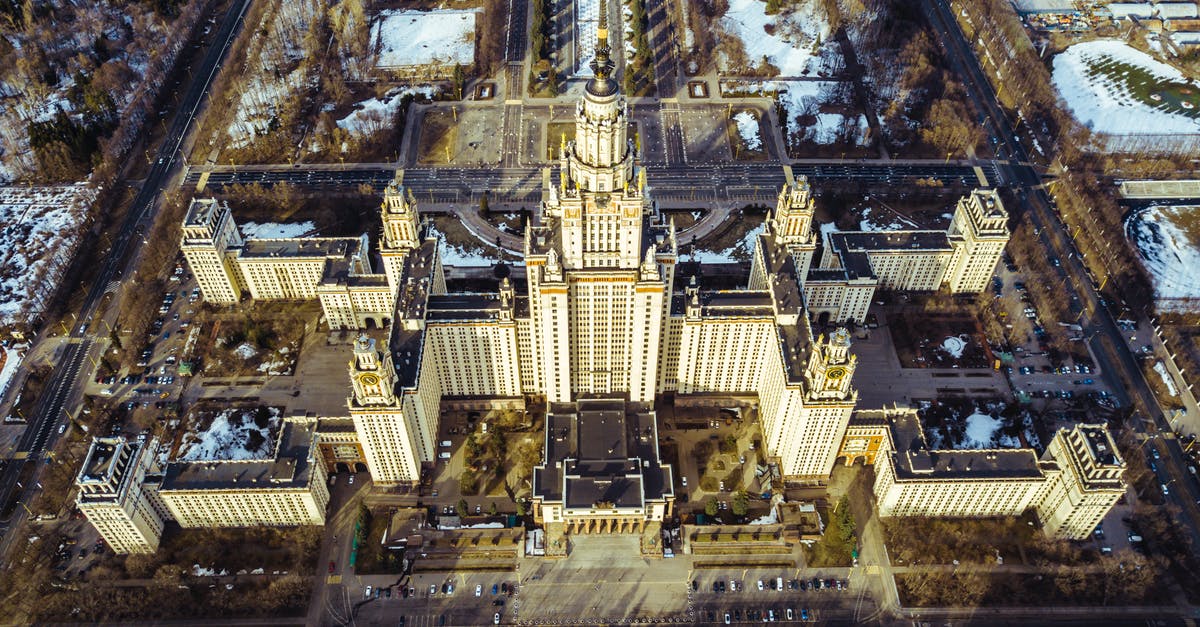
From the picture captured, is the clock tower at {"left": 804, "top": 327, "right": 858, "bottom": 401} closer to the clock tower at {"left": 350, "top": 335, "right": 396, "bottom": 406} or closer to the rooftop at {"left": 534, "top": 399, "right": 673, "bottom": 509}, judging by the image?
the rooftop at {"left": 534, "top": 399, "right": 673, "bottom": 509}

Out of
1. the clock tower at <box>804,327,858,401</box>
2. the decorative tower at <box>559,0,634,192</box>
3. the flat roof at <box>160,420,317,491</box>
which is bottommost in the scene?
the flat roof at <box>160,420,317,491</box>

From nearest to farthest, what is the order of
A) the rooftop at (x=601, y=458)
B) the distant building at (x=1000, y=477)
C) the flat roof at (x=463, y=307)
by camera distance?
the distant building at (x=1000, y=477), the rooftop at (x=601, y=458), the flat roof at (x=463, y=307)

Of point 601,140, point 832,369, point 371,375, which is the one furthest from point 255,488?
point 832,369

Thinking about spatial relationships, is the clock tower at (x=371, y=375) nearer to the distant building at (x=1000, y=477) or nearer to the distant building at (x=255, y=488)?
the distant building at (x=255, y=488)

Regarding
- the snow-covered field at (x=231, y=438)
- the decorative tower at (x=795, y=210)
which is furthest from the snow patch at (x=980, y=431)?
the snow-covered field at (x=231, y=438)

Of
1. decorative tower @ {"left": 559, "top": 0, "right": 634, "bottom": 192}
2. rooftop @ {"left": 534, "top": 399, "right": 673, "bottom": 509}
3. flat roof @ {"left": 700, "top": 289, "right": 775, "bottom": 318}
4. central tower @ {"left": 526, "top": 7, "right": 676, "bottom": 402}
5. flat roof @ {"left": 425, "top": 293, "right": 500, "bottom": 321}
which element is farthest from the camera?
flat roof @ {"left": 425, "top": 293, "right": 500, "bottom": 321}

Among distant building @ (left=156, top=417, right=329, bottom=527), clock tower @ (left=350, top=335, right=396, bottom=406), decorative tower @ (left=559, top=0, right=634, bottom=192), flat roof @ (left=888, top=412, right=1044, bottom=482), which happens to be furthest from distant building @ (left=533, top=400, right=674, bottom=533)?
decorative tower @ (left=559, top=0, right=634, bottom=192)
